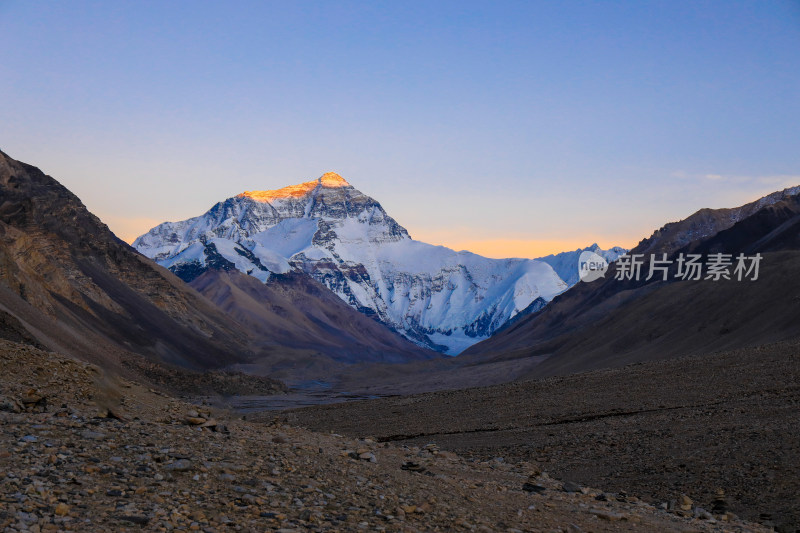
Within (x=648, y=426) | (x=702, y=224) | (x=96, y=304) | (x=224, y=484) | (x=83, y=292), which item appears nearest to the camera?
(x=224, y=484)

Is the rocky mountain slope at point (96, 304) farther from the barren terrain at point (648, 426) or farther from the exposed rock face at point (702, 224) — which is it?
the exposed rock face at point (702, 224)

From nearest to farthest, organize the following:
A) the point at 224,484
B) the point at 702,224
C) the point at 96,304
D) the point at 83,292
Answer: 1. the point at 224,484
2. the point at 96,304
3. the point at 83,292
4. the point at 702,224

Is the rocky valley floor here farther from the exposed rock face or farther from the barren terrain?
the exposed rock face

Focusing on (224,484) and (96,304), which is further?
(96,304)

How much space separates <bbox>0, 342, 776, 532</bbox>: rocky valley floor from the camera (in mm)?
9141

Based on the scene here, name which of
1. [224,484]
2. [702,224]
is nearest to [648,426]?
[224,484]

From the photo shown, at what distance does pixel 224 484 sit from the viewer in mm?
10492

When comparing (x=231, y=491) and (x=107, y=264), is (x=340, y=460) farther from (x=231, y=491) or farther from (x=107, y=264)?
(x=107, y=264)

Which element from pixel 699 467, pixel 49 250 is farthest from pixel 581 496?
pixel 49 250

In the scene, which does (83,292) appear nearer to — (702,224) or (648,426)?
(648,426)

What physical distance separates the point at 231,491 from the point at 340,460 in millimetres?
3536

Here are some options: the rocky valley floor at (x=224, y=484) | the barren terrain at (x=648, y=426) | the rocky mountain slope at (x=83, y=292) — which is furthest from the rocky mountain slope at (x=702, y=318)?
the rocky mountain slope at (x=83, y=292)

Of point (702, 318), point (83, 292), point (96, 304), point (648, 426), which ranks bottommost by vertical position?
point (96, 304)

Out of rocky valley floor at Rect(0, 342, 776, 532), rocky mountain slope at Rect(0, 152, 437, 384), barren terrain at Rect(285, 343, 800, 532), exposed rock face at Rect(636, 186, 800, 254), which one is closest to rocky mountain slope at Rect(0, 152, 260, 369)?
rocky mountain slope at Rect(0, 152, 437, 384)
